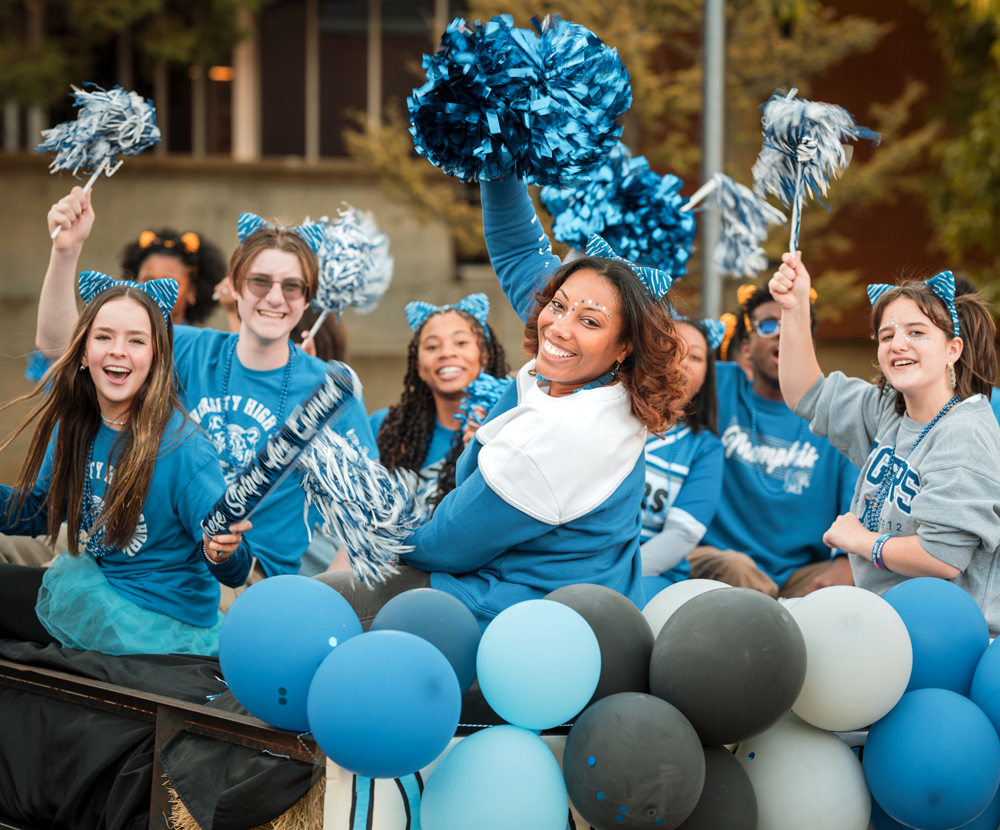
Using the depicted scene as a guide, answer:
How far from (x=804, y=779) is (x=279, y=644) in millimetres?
1156

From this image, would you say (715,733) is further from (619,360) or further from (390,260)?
(390,260)

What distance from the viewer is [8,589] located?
10.1 feet

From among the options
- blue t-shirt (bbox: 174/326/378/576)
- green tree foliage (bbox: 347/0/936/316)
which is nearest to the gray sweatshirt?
blue t-shirt (bbox: 174/326/378/576)

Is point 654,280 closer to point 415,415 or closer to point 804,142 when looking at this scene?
point 804,142

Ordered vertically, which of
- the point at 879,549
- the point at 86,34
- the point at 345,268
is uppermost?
the point at 86,34

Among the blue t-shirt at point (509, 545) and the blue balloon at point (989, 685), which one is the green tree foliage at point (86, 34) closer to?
the blue t-shirt at point (509, 545)

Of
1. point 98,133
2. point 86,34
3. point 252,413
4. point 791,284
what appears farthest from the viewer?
point 86,34

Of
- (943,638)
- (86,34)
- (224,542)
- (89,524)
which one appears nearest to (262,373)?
(89,524)

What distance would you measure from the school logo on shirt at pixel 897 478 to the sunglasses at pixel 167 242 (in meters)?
3.37

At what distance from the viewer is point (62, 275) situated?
3.31 m

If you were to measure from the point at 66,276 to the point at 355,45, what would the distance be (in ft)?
28.7

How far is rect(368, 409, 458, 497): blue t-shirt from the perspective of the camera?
150 inches

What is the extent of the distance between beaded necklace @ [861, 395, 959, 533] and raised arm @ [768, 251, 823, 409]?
36 cm

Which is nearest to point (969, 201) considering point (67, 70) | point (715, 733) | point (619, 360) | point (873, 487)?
point (873, 487)
